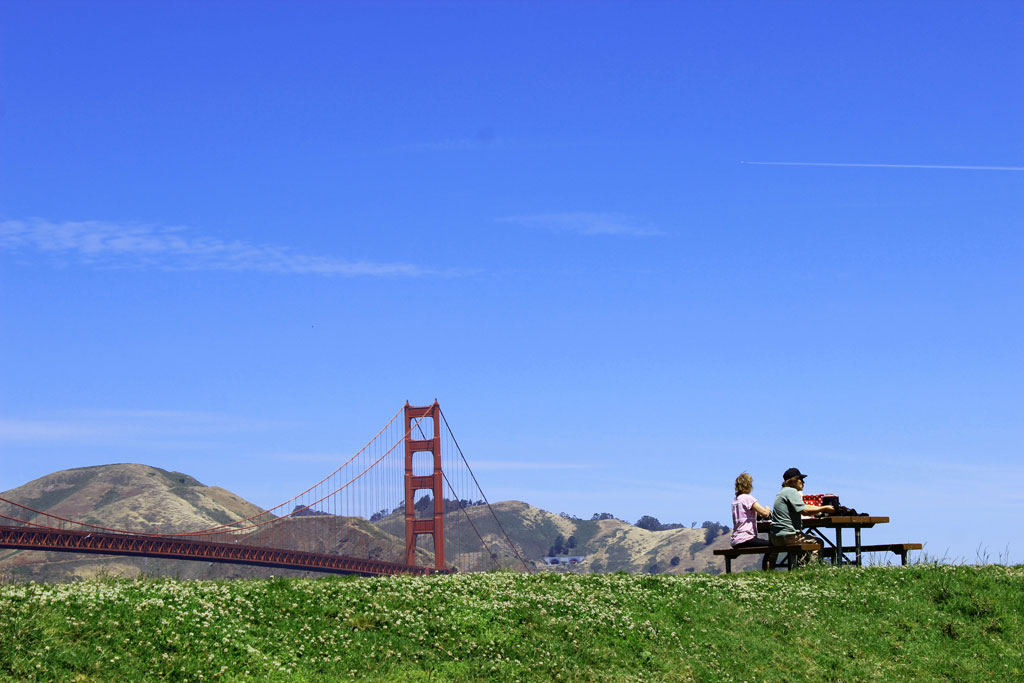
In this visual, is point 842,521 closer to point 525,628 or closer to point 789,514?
point 789,514

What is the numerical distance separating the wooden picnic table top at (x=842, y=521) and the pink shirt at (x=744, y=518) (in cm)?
61

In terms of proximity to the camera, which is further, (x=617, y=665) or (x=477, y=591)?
(x=477, y=591)

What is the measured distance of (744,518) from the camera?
18.7m

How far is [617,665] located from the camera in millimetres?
12961

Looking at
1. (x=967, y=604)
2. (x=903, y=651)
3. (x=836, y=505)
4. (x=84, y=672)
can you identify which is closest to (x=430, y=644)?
(x=84, y=672)

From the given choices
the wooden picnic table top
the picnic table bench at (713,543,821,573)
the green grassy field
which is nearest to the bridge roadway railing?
the picnic table bench at (713,543,821,573)

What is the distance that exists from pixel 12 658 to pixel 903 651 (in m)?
10.5

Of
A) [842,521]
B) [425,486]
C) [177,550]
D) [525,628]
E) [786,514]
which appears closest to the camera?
[525,628]

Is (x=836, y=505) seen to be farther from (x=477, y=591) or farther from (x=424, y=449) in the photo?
(x=424, y=449)

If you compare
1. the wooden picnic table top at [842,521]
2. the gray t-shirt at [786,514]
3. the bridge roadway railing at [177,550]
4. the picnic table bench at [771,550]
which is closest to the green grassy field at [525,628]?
the picnic table bench at [771,550]

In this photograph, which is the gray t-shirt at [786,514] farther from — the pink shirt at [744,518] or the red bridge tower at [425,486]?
the red bridge tower at [425,486]

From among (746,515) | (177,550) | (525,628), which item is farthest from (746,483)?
(177,550)

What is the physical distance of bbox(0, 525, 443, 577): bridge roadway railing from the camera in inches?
2879

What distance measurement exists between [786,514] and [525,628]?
6624 millimetres
